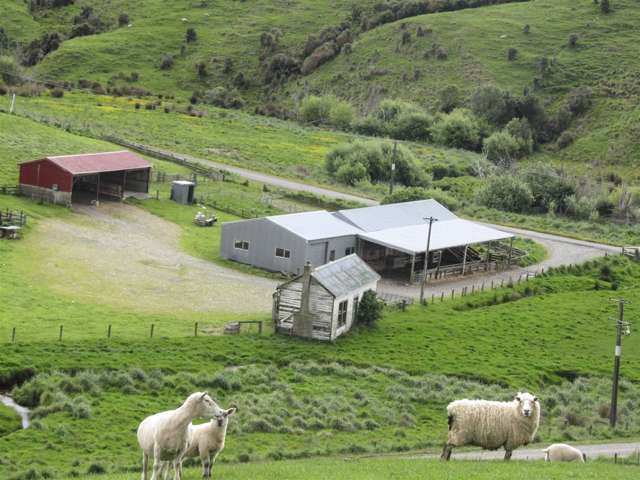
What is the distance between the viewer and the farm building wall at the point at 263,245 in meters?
62.4

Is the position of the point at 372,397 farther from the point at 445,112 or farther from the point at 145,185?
the point at 445,112

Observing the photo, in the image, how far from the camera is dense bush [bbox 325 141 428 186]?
337 ft

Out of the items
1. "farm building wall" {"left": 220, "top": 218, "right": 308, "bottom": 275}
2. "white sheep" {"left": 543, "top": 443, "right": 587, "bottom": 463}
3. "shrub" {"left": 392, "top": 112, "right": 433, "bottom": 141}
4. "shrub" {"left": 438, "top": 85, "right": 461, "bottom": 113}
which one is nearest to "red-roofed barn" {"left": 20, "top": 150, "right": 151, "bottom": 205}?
"farm building wall" {"left": 220, "top": 218, "right": 308, "bottom": 275}

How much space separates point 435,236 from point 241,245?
1325 cm

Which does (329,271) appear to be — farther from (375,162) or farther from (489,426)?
(375,162)

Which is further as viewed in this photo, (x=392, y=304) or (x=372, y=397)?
(x=392, y=304)

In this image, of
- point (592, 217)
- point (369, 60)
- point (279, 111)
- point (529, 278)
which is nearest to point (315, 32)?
point (369, 60)

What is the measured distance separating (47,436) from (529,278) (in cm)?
4054

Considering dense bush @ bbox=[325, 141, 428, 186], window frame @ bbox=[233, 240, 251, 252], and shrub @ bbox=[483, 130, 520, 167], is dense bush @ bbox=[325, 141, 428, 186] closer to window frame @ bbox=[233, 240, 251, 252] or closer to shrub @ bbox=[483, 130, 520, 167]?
shrub @ bbox=[483, 130, 520, 167]

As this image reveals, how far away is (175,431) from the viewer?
906 inches

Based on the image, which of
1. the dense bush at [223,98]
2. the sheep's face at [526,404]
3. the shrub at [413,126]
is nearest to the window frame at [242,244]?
the sheep's face at [526,404]

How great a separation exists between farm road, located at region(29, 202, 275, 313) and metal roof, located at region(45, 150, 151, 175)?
3.26 m

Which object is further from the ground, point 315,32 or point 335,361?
point 315,32

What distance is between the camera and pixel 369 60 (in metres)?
162
